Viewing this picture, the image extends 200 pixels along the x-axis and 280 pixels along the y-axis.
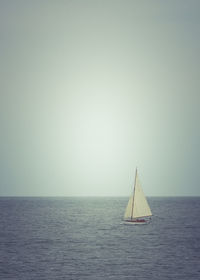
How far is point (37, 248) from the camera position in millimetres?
96125

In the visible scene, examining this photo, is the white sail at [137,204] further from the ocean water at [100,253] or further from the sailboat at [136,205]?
the ocean water at [100,253]

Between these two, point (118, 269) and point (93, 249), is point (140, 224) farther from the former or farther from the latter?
point (118, 269)

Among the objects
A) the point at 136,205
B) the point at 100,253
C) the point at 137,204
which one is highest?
the point at 137,204

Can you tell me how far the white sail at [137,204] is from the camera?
131 m

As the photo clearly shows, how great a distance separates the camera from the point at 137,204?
433 feet

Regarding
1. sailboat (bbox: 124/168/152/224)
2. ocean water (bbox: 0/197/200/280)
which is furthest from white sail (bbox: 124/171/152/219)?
ocean water (bbox: 0/197/200/280)

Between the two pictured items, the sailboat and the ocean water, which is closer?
the ocean water

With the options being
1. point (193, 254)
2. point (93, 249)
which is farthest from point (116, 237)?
point (193, 254)

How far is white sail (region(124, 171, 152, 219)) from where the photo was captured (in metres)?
131

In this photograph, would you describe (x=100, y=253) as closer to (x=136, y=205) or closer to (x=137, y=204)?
(x=136, y=205)

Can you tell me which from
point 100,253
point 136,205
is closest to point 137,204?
point 136,205

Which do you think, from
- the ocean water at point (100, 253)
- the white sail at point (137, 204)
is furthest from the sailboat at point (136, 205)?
the ocean water at point (100, 253)

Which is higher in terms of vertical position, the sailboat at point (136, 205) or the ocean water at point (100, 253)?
the sailboat at point (136, 205)

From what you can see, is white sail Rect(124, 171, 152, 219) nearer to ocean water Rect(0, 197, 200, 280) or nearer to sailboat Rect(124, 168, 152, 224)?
sailboat Rect(124, 168, 152, 224)
